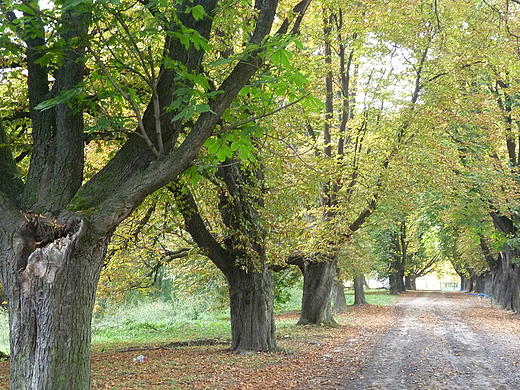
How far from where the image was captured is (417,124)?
621 inches

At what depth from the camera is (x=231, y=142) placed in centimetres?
645

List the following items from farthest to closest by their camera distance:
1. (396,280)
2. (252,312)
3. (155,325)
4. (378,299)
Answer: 1. (396,280)
2. (378,299)
3. (155,325)
4. (252,312)

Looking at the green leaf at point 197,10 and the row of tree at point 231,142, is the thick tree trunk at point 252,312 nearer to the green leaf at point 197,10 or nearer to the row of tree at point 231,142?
the row of tree at point 231,142

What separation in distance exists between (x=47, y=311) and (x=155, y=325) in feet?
55.7

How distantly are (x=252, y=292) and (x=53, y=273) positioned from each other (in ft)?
23.9

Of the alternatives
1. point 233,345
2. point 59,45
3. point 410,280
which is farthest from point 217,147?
point 410,280

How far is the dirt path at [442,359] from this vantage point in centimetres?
864

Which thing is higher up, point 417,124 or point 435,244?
point 417,124

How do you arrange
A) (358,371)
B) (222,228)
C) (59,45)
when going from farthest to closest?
(222,228), (358,371), (59,45)

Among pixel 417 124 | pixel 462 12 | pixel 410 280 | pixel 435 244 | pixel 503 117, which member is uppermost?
pixel 462 12

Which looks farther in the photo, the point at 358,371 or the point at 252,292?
the point at 252,292

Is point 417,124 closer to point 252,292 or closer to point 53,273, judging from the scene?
point 252,292

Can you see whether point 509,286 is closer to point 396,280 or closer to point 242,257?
point 396,280

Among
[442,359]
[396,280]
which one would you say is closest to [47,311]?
[442,359]
